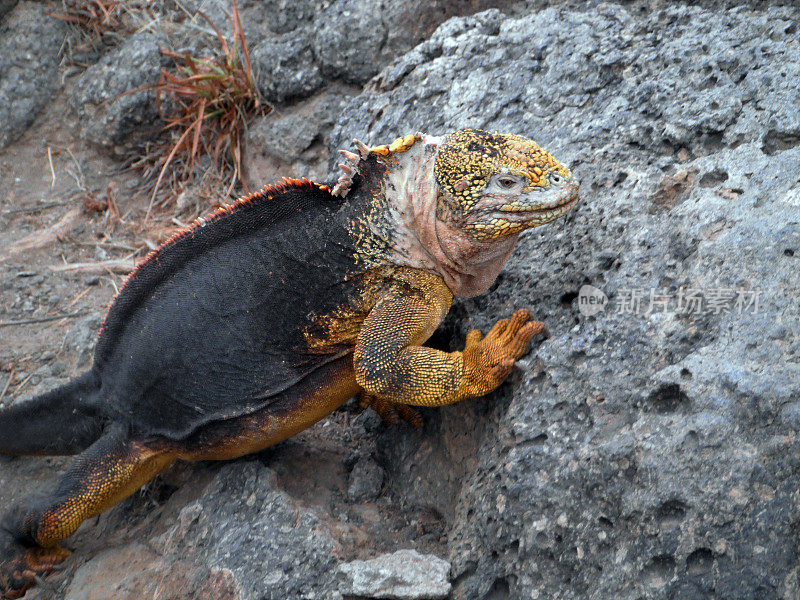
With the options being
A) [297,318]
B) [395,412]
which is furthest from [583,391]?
[297,318]

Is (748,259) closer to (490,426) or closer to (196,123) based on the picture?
(490,426)

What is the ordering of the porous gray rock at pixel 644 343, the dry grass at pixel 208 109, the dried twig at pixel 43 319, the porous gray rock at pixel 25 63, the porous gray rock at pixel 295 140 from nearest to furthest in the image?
the porous gray rock at pixel 644 343 < the dried twig at pixel 43 319 < the porous gray rock at pixel 295 140 < the dry grass at pixel 208 109 < the porous gray rock at pixel 25 63

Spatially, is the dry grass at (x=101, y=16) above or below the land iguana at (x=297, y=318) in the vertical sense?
above

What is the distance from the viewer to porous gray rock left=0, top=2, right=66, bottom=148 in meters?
7.00

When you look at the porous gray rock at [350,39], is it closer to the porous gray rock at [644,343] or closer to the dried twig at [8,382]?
the porous gray rock at [644,343]

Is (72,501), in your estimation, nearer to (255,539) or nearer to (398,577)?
(255,539)

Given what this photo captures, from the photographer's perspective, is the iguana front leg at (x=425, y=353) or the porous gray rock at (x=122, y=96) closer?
the iguana front leg at (x=425, y=353)

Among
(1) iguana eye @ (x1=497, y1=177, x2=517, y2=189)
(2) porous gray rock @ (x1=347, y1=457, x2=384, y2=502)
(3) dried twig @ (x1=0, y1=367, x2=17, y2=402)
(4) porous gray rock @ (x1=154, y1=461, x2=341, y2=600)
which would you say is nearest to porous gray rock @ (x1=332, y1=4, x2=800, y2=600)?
(2) porous gray rock @ (x1=347, y1=457, x2=384, y2=502)

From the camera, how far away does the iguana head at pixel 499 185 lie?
306 cm

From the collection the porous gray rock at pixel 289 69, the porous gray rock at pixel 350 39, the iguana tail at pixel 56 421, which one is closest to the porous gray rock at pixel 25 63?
the porous gray rock at pixel 289 69

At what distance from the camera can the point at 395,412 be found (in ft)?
12.8

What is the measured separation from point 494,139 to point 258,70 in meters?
3.71

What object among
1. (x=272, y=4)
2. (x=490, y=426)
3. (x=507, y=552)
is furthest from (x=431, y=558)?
(x=272, y=4)

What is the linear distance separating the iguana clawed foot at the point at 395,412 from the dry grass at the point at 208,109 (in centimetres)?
306
